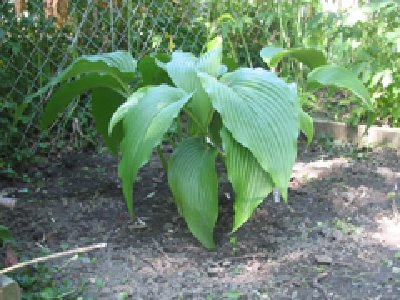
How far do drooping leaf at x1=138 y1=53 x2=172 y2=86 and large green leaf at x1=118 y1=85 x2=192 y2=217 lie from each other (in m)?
0.37

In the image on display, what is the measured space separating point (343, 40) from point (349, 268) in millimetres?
1939

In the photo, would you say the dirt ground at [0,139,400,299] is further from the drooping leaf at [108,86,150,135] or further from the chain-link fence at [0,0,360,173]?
the chain-link fence at [0,0,360,173]

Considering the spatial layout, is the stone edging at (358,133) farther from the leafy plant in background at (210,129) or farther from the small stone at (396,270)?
the small stone at (396,270)

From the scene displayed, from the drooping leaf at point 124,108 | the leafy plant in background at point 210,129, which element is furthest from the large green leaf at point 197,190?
the drooping leaf at point 124,108

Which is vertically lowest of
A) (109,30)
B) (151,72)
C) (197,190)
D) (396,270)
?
(396,270)

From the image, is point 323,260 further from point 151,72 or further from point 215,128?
point 151,72

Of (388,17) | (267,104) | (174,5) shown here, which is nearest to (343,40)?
(388,17)

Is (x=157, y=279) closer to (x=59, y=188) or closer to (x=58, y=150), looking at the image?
(x=59, y=188)

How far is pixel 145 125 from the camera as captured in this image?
1.82 m

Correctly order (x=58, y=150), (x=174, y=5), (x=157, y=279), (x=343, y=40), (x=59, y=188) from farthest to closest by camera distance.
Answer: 1. (x=174, y=5)
2. (x=343, y=40)
3. (x=58, y=150)
4. (x=59, y=188)
5. (x=157, y=279)

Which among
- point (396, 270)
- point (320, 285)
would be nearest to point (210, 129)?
point (320, 285)

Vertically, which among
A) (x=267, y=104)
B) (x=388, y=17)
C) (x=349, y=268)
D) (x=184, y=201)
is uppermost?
(x=388, y=17)

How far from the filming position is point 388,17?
10.7ft

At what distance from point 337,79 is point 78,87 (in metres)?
1.04
